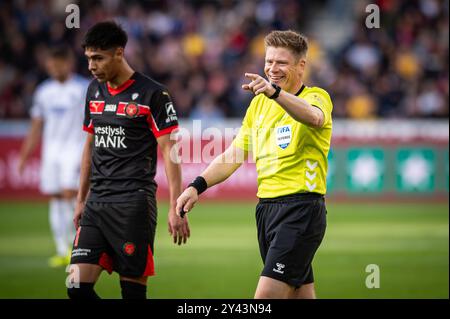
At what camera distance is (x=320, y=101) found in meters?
6.03

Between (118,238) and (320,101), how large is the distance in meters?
A: 1.97

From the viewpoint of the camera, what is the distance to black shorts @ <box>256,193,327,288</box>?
5.92 meters

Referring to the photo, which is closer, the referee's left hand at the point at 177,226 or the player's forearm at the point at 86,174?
the referee's left hand at the point at 177,226

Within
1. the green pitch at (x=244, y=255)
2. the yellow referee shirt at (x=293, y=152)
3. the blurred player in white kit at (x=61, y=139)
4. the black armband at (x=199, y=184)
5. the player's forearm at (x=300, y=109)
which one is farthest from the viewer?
the blurred player in white kit at (x=61, y=139)

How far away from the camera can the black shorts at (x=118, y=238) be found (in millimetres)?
6699

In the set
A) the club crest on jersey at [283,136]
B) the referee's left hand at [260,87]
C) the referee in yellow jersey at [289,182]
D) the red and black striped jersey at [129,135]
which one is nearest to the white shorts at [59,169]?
the red and black striped jersey at [129,135]

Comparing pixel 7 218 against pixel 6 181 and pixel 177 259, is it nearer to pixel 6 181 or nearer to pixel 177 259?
pixel 6 181

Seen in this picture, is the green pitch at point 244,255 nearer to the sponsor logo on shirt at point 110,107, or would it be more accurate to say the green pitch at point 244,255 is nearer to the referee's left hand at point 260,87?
the sponsor logo on shirt at point 110,107

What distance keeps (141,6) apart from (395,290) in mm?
16029

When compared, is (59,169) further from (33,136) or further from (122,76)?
(122,76)

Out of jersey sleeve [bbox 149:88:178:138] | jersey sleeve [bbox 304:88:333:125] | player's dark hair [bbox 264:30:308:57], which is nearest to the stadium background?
jersey sleeve [bbox 149:88:178:138]

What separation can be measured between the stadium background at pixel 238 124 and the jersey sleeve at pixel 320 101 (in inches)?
145

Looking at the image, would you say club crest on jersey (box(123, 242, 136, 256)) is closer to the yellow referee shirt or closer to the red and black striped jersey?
the red and black striped jersey

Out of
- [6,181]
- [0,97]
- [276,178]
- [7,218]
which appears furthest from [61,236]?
[0,97]
